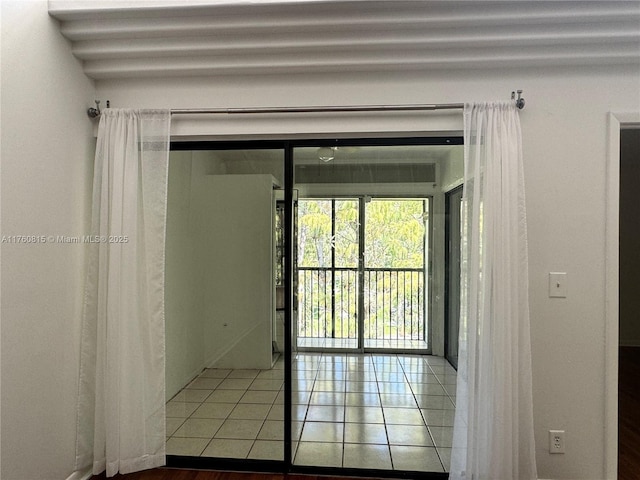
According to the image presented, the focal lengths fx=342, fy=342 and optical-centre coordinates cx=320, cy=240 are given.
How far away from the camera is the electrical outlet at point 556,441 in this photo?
182 centimetres

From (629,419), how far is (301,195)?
302 cm

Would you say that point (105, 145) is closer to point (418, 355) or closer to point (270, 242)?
point (270, 242)

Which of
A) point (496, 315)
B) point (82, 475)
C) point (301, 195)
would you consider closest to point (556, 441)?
point (496, 315)

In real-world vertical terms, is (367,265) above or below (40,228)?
below

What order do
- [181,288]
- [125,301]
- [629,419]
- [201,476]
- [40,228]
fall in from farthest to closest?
1. [629,419]
2. [181,288]
3. [201,476]
4. [125,301]
5. [40,228]

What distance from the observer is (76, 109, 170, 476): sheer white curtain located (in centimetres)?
180

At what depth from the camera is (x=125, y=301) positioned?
180 cm

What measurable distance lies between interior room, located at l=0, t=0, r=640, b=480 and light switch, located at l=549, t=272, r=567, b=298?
0.06 ft

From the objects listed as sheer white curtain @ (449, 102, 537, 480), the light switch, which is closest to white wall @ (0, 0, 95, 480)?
sheer white curtain @ (449, 102, 537, 480)

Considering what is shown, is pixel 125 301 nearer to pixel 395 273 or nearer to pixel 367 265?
pixel 367 265

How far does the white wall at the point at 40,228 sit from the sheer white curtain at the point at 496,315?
2059mm

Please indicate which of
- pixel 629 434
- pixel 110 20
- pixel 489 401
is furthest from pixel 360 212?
pixel 629 434

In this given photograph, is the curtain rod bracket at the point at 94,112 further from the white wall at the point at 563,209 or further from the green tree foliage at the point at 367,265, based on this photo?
the white wall at the point at 563,209

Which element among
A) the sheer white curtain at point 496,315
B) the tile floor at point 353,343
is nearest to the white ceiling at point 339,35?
the sheer white curtain at point 496,315
